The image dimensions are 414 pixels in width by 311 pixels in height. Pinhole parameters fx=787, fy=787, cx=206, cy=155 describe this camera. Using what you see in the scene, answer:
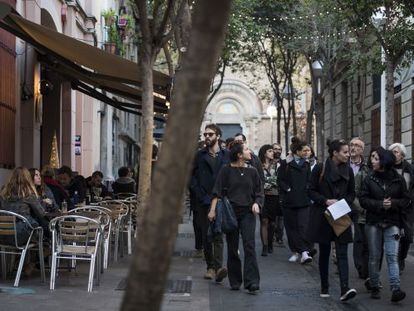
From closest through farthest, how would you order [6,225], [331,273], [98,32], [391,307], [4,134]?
[391,307] < [6,225] < [331,273] < [4,134] < [98,32]

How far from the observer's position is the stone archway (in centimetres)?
6531

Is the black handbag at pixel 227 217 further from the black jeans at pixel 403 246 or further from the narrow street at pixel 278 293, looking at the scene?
the black jeans at pixel 403 246

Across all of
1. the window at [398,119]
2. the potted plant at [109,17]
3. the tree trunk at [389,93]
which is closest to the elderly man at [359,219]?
the tree trunk at [389,93]

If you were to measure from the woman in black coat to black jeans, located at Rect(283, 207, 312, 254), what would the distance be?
Result: 3.02 meters

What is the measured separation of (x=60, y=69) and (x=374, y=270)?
→ 10.1m

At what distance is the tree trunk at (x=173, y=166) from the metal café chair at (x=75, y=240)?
6.03 metres

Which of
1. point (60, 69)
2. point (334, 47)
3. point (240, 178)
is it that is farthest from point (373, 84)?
point (240, 178)

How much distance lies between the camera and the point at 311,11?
2706 cm

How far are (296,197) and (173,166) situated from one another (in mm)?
9534

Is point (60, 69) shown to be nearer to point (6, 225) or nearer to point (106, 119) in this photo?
point (6, 225)

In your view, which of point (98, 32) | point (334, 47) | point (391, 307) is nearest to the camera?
point (391, 307)

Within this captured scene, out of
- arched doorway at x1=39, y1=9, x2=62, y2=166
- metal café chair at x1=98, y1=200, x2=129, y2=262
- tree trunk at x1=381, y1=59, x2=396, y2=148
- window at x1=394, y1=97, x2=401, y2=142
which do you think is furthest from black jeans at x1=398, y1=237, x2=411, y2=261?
window at x1=394, y1=97, x2=401, y2=142

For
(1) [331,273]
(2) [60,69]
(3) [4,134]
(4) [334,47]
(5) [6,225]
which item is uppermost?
(4) [334,47]

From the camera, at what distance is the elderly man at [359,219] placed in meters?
9.94
